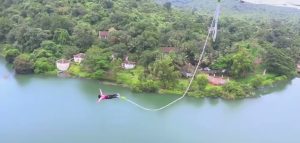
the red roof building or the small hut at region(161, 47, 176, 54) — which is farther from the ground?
the small hut at region(161, 47, 176, 54)

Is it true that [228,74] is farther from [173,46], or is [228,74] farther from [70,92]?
[70,92]

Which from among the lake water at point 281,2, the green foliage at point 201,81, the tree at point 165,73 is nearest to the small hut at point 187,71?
the green foliage at point 201,81

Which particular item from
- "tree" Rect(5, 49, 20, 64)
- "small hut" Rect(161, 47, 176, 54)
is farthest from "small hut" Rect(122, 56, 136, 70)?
"tree" Rect(5, 49, 20, 64)

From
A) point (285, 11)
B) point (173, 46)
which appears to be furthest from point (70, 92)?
point (285, 11)

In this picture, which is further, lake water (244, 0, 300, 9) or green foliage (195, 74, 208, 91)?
lake water (244, 0, 300, 9)

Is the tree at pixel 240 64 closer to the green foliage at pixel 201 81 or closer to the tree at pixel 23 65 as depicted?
the green foliage at pixel 201 81

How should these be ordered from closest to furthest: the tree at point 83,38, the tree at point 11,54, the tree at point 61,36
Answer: the tree at point 11,54, the tree at point 83,38, the tree at point 61,36

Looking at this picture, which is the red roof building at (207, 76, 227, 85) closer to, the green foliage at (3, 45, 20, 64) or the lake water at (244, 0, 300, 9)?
the lake water at (244, 0, 300, 9)

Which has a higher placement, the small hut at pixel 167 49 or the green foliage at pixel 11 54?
the small hut at pixel 167 49
